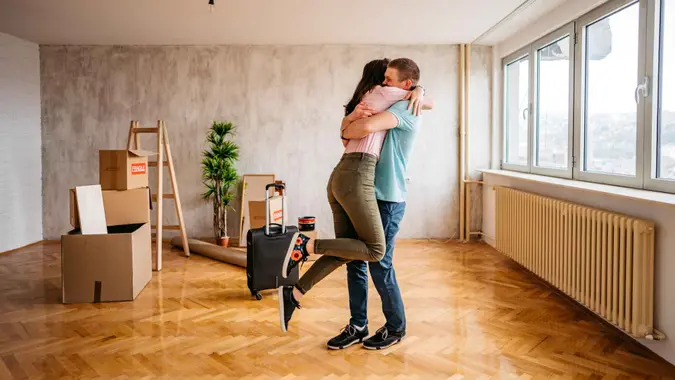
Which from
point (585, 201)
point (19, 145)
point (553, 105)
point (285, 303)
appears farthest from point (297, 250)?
point (19, 145)

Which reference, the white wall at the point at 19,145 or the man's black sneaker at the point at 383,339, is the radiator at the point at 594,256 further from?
the white wall at the point at 19,145

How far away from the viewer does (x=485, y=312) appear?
3600 mm

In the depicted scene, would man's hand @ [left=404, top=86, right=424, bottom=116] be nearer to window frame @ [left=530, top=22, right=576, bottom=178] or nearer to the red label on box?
window frame @ [left=530, top=22, right=576, bottom=178]

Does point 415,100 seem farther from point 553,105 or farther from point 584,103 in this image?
point 553,105

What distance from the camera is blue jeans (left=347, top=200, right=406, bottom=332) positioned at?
2.80 metres

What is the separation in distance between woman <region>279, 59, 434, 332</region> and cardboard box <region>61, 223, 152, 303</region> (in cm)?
166

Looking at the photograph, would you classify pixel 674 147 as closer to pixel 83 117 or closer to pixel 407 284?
pixel 407 284

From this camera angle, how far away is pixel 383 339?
2943 mm

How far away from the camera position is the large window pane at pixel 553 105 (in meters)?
4.66

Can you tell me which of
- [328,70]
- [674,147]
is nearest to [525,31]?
[328,70]

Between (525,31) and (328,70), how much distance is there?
7.38ft

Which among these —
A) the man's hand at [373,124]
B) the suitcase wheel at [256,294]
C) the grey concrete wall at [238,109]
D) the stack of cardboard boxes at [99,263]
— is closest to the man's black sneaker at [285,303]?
the man's hand at [373,124]

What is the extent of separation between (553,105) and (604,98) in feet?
3.31

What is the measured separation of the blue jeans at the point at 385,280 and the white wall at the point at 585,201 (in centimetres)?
135
